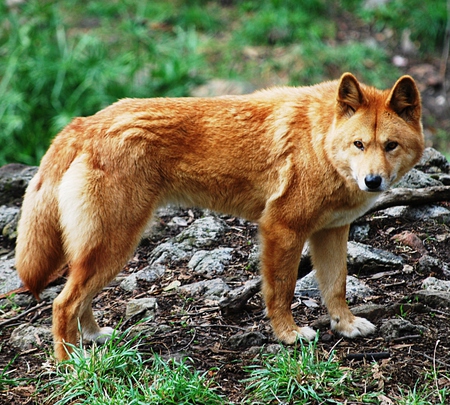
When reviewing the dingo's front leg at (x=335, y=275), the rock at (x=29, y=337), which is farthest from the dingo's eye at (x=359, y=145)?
the rock at (x=29, y=337)

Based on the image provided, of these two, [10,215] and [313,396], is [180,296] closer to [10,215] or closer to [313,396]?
[313,396]

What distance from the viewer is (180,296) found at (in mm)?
5219

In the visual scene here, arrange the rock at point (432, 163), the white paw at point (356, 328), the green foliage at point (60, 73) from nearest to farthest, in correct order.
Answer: the white paw at point (356, 328) < the rock at point (432, 163) < the green foliage at point (60, 73)

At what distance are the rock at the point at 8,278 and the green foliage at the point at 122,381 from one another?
4.84ft

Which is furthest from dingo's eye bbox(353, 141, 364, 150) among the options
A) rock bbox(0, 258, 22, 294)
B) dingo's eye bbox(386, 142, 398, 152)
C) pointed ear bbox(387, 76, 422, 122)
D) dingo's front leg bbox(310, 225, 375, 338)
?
rock bbox(0, 258, 22, 294)

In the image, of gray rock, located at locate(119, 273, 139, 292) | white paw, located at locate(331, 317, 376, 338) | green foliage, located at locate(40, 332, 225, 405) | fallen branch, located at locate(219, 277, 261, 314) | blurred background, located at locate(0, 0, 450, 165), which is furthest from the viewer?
blurred background, located at locate(0, 0, 450, 165)

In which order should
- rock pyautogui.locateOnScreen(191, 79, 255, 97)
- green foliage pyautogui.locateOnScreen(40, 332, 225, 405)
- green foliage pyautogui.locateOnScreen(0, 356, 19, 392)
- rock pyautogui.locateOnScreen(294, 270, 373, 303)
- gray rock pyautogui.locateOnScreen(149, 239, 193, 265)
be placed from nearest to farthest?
green foliage pyautogui.locateOnScreen(40, 332, 225, 405), green foliage pyautogui.locateOnScreen(0, 356, 19, 392), rock pyautogui.locateOnScreen(294, 270, 373, 303), gray rock pyautogui.locateOnScreen(149, 239, 193, 265), rock pyautogui.locateOnScreen(191, 79, 255, 97)

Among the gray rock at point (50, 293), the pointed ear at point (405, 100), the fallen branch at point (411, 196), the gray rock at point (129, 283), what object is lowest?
the gray rock at point (50, 293)

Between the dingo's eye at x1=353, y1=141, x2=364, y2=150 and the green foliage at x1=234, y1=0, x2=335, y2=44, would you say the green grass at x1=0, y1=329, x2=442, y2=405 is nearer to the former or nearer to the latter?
the dingo's eye at x1=353, y1=141, x2=364, y2=150

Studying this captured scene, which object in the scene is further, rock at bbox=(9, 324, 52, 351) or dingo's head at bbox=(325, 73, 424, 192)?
rock at bbox=(9, 324, 52, 351)

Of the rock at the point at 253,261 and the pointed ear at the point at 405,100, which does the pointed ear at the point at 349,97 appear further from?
the rock at the point at 253,261

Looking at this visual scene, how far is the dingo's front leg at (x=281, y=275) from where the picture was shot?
14.7 ft

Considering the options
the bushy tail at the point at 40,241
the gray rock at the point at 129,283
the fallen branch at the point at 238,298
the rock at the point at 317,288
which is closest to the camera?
the bushy tail at the point at 40,241

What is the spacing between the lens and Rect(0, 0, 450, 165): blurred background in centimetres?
934
